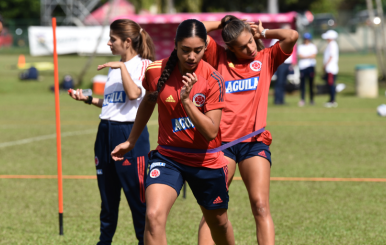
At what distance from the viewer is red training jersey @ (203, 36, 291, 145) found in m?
4.32

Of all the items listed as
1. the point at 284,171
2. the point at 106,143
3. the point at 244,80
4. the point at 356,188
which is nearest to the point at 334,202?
the point at 356,188

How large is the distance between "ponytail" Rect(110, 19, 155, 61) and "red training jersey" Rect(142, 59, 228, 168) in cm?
89

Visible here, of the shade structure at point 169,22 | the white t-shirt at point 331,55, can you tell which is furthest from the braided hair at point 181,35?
the shade structure at point 169,22

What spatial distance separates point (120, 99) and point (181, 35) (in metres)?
1.20

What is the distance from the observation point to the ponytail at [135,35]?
4.51 metres

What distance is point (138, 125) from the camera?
4023 millimetres

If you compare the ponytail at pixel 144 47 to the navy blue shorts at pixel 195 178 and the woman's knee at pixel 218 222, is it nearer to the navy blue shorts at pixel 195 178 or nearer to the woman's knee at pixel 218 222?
the navy blue shorts at pixel 195 178

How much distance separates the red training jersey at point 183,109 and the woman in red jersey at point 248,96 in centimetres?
61

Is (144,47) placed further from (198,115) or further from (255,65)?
(198,115)

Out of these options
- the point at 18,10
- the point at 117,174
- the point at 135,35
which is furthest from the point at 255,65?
the point at 18,10

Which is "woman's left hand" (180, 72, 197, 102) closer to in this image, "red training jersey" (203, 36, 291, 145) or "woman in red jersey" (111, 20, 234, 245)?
"woman in red jersey" (111, 20, 234, 245)

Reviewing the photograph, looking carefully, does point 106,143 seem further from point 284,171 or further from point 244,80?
point 284,171

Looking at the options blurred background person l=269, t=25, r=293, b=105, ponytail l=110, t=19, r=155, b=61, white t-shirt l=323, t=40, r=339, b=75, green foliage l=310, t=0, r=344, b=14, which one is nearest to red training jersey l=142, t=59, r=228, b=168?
ponytail l=110, t=19, r=155, b=61

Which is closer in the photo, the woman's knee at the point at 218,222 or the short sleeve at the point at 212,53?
the woman's knee at the point at 218,222
